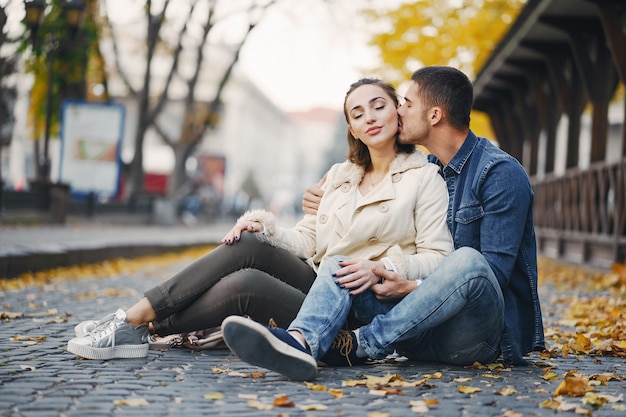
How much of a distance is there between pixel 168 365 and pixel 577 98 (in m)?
13.3

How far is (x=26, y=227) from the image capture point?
18.5 meters

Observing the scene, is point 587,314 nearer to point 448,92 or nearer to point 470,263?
point 448,92

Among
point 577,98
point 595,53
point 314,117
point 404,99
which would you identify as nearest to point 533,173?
point 577,98

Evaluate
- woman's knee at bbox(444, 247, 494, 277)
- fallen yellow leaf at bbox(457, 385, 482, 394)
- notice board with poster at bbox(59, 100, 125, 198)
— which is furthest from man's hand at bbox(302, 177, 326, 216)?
notice board with poster at bbox(59, 100, 125, 198)

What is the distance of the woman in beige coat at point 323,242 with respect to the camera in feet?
15.1

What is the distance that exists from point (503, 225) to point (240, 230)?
1388 mm

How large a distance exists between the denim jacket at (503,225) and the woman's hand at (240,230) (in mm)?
1019

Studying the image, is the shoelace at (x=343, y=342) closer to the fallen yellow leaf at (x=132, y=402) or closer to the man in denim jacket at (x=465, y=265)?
the man in denim jacket at (x=465, y=265)

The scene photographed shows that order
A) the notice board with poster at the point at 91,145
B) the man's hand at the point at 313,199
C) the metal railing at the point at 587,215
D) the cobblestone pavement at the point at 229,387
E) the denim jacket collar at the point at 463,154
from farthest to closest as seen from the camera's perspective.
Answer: the notice board with poster at the point at 91,145
the metal railing at the point at 587,215
the man's hand at the point at 313,199
the denim jacket collar at the point at 463,154
the cobblestone pavement at the point at 229,387

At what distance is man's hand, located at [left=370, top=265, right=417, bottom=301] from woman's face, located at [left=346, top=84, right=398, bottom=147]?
0.74m

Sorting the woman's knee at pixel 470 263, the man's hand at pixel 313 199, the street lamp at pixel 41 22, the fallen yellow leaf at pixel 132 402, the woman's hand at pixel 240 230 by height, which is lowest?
the fallen yellow leaf at pixel 132 402

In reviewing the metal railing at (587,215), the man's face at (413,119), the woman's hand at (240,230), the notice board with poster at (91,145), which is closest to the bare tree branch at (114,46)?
the notice board with poster at (91,145)

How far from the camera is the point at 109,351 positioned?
4695 millimetres

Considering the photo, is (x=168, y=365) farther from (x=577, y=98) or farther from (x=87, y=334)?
(x=577, y=98)
